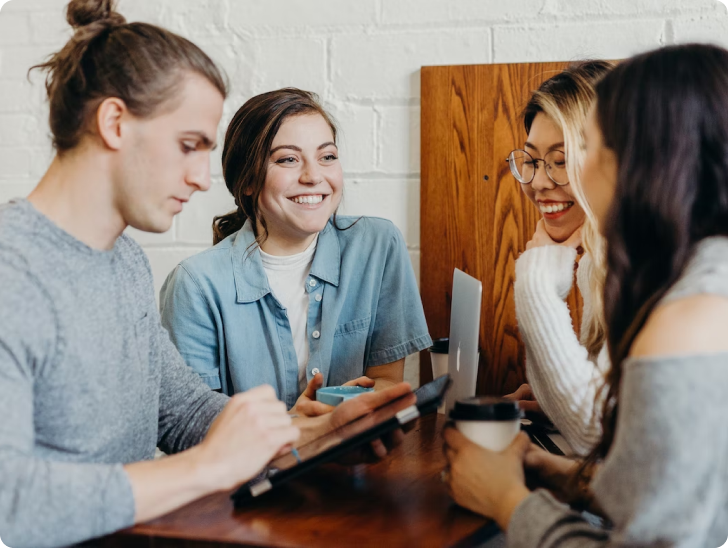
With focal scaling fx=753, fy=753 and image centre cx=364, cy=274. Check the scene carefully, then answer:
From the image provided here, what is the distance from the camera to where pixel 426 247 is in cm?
181

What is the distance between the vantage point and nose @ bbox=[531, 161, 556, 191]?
1.49 meters

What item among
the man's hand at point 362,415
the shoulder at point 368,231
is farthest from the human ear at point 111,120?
the shoulder at point 368,231

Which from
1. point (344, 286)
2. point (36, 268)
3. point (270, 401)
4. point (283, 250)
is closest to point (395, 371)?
point (344, 286)

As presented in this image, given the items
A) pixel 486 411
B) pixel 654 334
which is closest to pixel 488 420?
pixel 486 411

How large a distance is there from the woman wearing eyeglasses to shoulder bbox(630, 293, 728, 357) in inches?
18.3

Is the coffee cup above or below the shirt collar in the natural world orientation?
below

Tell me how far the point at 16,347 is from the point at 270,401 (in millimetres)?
291

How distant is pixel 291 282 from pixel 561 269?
59 cm

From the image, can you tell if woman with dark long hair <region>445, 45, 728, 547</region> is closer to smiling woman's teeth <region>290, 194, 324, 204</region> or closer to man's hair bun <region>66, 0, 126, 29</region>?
man's hair bun <region>66, 0, 126, 29</region>

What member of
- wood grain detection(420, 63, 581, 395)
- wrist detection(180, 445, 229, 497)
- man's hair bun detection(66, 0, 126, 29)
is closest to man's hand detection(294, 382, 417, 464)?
wrist detection(180, 445, 229, 497)

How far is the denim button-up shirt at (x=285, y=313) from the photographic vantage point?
1563 mm

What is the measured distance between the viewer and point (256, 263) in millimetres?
1608

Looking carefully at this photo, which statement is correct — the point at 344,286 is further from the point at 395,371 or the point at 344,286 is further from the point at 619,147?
the point at 619,147

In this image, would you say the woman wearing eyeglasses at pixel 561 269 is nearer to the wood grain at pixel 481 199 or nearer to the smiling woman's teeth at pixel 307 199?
the wood grain at pixel 481 199
